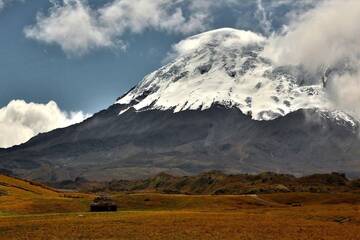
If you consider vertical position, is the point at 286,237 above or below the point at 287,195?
below

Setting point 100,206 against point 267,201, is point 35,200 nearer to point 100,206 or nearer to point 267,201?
point 100,206

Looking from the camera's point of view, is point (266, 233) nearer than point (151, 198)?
Yes

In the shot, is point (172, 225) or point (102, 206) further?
point (102, 206)

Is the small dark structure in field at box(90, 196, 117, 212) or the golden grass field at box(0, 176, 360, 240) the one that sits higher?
the small dark structure in field at box(90, 196, 117, 212)

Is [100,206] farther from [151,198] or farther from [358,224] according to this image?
[358,224]

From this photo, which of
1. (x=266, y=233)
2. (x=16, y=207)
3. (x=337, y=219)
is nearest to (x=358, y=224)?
(x=337, y=219)

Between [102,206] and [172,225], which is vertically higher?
[102,206]

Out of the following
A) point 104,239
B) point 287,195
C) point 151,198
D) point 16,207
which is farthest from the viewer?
point 287,195

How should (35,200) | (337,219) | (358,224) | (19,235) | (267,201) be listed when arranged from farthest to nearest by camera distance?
(267,201) < (35,200) < (337,219) < (358,224) < (19,235)

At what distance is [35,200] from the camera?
99.3m

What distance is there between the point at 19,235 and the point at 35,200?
40.7 metres

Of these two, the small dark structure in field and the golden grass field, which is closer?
the golden grass field

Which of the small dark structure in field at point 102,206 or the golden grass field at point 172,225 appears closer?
the golden grass field at point 172,225

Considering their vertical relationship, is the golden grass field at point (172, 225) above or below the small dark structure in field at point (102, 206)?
below
